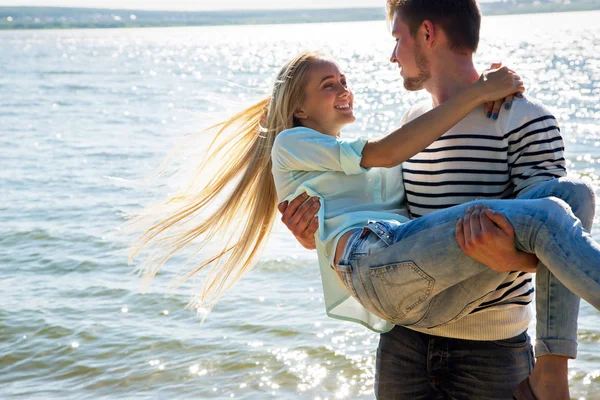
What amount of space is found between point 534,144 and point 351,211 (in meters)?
0.74

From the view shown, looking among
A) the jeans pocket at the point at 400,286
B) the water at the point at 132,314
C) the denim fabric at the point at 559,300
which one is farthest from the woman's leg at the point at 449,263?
the water at the point at 132,314

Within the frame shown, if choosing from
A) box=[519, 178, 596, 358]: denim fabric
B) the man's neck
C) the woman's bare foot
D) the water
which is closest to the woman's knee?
box=[519, 178, 596, 358]: denim fabric

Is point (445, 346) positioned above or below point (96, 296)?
above

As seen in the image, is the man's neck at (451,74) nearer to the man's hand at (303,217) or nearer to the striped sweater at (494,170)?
the striped sweater at (494,170)

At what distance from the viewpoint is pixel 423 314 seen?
9.57 feet

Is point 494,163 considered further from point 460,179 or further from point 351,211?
point 351,211

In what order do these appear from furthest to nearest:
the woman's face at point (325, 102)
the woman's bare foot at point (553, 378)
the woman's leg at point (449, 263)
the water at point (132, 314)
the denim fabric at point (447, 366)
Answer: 1. the water at point (132, 314)
2. the woman's face at point (325, 102)
3. the denim fabric at point (447, 366)
4. the woman's bare foot at point (553, 378)
5. the woman's leg at point (449, 263)

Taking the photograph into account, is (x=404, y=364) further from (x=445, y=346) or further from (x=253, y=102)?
(x=253, y=102)

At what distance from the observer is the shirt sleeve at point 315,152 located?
3.22m

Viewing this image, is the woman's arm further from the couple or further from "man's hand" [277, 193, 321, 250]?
"man's hand" [277, 193, 321, 250]

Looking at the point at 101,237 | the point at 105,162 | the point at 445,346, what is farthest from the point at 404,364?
the point at 105,162

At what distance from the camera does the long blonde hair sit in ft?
12.3

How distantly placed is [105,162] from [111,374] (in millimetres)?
8842

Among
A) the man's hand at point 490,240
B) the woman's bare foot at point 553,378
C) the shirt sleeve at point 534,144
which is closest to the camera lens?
the man's hand at point 490,240
